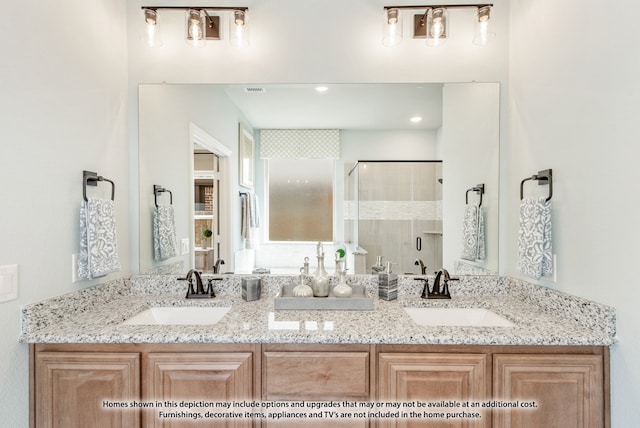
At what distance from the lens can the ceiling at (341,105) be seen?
1.93 metres

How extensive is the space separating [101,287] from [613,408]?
2286mm

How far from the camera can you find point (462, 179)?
197cm

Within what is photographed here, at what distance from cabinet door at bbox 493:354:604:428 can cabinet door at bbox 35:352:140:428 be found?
143 cm

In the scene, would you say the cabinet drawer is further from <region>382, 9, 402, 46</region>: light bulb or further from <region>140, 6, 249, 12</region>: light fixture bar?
<region>140, 6, 249, 12</region>: light fixture bar

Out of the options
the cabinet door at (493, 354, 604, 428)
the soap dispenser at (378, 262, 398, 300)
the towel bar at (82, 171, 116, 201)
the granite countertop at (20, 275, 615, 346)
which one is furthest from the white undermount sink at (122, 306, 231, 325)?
the cabinet door at (493, 354, 604, 428)

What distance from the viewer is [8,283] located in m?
1.22

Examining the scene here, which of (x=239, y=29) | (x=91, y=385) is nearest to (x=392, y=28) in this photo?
(x=239, y=29)

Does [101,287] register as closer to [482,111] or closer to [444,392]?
[444,392]

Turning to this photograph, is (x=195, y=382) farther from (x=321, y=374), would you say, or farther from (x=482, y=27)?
(x=482, y=27)

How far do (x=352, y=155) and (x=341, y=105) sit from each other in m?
0.30

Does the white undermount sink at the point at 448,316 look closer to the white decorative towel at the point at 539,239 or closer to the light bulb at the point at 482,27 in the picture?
the white decorative towel at the point at 539,239

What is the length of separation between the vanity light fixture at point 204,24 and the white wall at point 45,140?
207 millimetres

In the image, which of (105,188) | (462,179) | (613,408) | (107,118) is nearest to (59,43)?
(107,118)

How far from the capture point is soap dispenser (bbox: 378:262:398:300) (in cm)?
179
